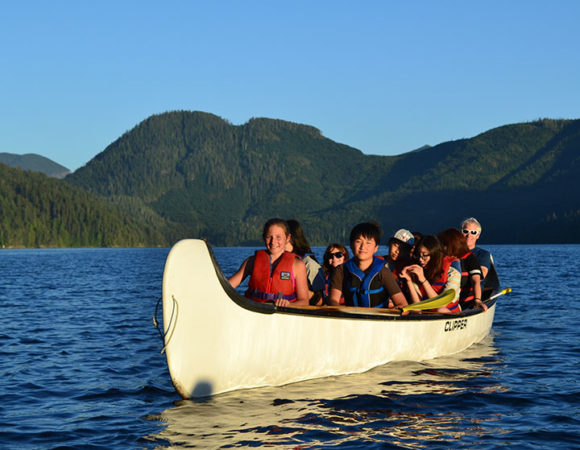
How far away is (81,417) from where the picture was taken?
364 inches

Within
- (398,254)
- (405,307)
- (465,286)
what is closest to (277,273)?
(405,307)

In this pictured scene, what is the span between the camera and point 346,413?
9.13 m

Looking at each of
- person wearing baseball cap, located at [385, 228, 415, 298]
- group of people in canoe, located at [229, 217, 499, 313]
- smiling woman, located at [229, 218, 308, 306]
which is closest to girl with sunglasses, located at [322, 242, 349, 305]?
group of people in canoe, located at [229, 217, 499, 313]

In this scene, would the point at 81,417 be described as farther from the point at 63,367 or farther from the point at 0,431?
the point at 63,367

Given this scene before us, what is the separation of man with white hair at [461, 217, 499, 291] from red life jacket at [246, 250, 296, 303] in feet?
13.0

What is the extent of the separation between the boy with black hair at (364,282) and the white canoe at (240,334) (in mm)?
309

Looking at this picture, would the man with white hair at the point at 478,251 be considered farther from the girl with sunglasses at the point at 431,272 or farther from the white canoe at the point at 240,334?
the white canoe at the point at 240,334

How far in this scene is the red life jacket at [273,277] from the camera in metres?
10.2

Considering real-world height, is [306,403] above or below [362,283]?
below

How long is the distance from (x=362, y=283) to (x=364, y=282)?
5 centimetres

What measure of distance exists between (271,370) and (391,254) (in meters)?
3.40

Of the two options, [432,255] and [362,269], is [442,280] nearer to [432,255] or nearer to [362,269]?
[432,255]

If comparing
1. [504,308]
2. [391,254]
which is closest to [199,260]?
[391,254]

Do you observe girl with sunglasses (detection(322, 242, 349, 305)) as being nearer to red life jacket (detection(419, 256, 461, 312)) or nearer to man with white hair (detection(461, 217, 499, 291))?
red life jacket (detection(419, 256, 461, 312))
